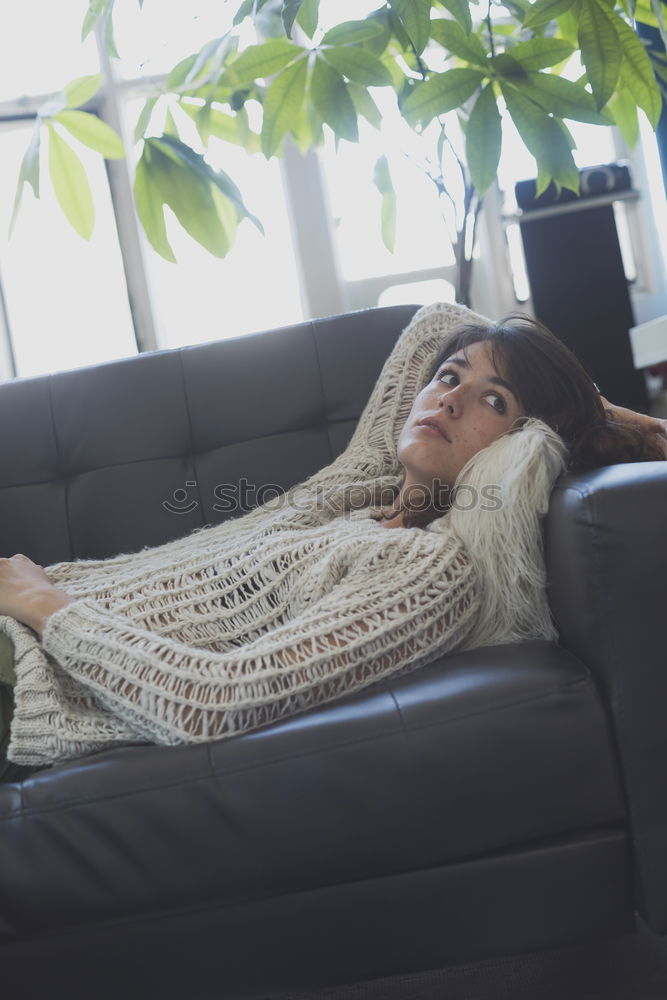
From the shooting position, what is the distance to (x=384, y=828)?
0.81 meters

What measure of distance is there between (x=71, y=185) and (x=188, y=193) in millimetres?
194

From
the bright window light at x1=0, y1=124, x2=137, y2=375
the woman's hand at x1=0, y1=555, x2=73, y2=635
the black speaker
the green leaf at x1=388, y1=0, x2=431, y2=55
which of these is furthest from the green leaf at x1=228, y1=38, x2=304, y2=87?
the bright window light at x1=0, y1=124, x2=137, y2=375

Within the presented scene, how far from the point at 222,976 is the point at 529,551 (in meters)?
0.53

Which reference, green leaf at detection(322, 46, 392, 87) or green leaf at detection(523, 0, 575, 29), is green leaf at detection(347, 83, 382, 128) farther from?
→ green leaf at detection(523, 0, 575, 29)

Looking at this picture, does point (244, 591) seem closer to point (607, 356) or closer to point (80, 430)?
point (80, 430)

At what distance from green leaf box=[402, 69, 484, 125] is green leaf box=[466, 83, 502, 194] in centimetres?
2

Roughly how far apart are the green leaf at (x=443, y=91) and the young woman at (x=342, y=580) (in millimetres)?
Answer: 325

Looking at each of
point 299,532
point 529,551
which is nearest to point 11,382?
point 299,532

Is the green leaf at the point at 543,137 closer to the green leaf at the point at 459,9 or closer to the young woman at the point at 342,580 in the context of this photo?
the green leaf at the point at 459,9

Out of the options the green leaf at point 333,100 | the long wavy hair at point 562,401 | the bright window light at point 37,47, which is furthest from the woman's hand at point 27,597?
the bright window light at point 37,47

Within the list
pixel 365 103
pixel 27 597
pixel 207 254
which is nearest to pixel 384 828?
pixel 27 597

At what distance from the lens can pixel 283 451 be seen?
149 centimetres

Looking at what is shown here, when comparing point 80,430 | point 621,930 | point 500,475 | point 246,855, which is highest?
point 80,430

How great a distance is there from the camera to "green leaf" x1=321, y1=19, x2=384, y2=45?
120cm
